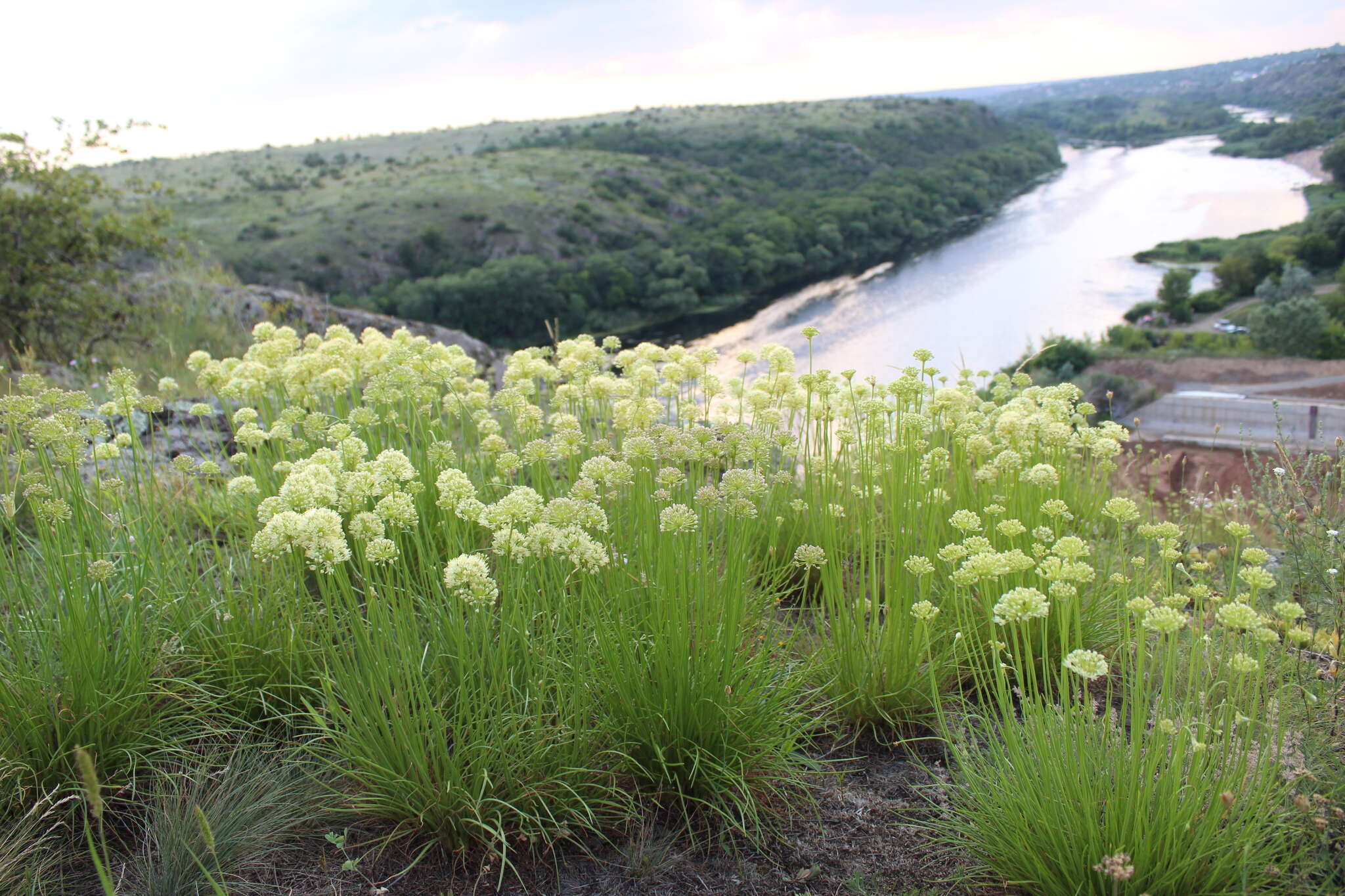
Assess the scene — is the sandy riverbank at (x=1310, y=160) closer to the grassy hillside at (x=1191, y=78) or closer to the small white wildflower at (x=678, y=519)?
the grassy hillside at (x=1191, y=78)

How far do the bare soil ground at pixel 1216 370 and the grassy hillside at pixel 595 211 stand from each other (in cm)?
2462

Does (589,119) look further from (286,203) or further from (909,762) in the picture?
(909,762)

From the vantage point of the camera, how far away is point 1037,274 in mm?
62562

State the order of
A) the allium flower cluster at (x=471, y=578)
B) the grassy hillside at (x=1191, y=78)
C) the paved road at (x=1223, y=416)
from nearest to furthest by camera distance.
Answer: the allium flower cluster at (x=471, y=578) < the paved road at (x=1223, y=416) < the grassy hillside at (x=1191, y=78)

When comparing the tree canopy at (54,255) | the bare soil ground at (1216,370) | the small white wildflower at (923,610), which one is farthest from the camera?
the bare soil ground at (1216,370)

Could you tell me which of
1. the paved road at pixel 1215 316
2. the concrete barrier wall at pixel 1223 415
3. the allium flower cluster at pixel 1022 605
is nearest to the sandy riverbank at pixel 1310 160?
the paved road at pixel 1215 316

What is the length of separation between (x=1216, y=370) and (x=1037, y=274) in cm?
1431

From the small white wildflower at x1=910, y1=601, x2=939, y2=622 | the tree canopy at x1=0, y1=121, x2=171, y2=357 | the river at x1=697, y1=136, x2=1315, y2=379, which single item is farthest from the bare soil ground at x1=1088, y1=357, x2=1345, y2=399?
the small white wildflower at x1=910, y1=601, x2=939, y2=622

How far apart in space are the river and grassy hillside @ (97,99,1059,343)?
625 centimetres

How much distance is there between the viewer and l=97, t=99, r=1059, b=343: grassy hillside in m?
57.8

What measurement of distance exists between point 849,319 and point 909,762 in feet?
156

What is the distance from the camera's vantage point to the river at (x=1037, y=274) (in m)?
44.7

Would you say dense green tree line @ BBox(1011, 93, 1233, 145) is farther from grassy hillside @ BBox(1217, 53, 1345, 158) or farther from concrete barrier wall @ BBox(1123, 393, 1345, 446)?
concrete barrier wall @ BBox(1123, 393, 1345, 446)

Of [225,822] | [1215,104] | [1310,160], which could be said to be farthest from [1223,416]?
[1215,104]
